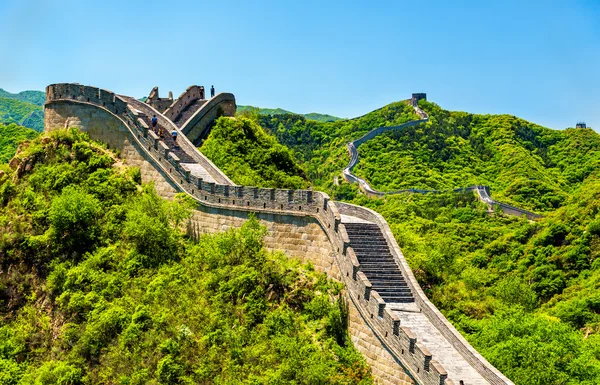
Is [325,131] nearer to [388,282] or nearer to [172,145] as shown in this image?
[172,145]

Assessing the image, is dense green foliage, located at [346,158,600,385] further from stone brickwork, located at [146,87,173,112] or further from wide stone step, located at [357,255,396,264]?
stone brickwork, located at [146,87,173,112]

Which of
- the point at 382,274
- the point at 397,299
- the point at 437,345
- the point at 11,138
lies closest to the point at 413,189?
the point at 11,138

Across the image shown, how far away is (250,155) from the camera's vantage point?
35.6m

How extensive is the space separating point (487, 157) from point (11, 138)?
57454mm

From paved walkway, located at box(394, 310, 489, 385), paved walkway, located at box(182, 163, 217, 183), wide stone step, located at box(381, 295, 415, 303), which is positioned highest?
paved walkway, located at box(182, 163, 217, 183)

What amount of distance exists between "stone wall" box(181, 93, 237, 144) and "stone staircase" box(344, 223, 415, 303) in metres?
15.5

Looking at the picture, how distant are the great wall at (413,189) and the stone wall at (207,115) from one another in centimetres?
3575

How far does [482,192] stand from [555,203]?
7.31 m

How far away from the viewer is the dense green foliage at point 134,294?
20297 millimetres

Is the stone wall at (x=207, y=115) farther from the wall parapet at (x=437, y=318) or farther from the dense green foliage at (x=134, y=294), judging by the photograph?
the wall parapet at (x=437, y=318)

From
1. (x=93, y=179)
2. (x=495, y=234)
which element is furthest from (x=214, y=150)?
(x=495, y=234)

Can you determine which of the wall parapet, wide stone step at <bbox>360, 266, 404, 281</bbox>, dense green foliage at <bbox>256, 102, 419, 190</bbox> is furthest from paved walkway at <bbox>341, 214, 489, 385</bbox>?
dense green foliage at <bbox>256, 102, 419, 190</bbox>

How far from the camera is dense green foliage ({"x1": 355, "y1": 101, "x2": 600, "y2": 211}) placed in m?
79.1

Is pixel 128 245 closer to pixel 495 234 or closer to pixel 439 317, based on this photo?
pixel 439 317
